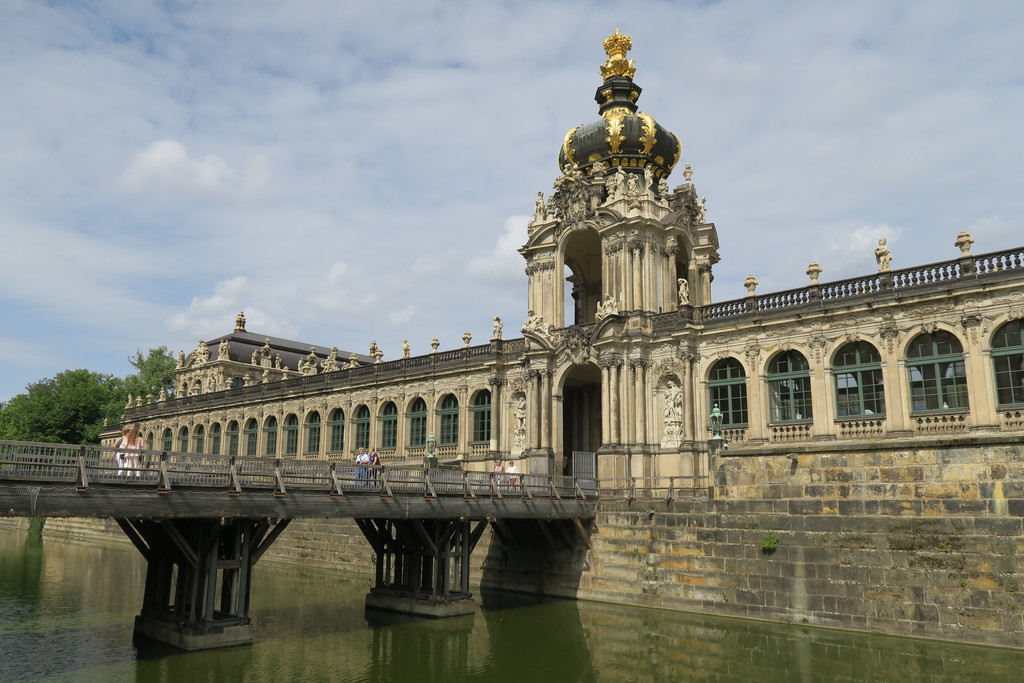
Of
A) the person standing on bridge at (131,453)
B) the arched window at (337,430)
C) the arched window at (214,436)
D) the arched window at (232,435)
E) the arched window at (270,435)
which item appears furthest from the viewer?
the arched window at (214,436)

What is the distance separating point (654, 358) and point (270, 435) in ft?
103

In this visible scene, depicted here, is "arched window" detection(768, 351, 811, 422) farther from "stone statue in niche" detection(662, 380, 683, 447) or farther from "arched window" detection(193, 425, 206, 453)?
"arched window" detection(193, 425, 206, 453)

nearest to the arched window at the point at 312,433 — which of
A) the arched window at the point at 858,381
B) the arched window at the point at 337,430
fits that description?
the arched window at the point at 337,430

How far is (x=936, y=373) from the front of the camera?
1080 inches

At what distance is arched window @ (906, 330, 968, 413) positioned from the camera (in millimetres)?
26984

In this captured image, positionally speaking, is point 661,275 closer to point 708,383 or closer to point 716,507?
point 708,383

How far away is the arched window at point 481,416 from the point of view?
4175 cm

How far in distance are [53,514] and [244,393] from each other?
139 ft

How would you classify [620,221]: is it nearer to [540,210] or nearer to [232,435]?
[540,210]

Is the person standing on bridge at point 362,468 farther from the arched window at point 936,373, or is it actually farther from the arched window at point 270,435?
the arched window at point 270,435

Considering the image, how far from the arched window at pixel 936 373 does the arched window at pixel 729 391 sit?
6199 millimetres

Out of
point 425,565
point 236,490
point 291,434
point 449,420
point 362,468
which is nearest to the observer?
point 236,490

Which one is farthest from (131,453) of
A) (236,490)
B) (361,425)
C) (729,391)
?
(361,425)

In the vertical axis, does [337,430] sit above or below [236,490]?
above
